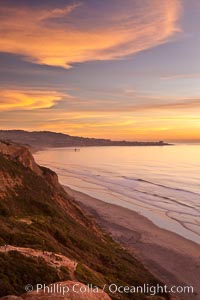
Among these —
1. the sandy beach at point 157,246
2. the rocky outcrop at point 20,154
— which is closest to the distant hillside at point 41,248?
the sandy beach at point 157,246

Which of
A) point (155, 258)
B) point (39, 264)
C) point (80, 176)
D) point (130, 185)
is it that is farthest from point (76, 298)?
point (80, 176)

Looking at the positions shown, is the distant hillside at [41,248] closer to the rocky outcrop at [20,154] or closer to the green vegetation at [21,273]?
the green vegetation at [21,273]

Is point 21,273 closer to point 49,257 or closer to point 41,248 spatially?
point 49,257

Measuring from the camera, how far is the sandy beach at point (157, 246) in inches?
814

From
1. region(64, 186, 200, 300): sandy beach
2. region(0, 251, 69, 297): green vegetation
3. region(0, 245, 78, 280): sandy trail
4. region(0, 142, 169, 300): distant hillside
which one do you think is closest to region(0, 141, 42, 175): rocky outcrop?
region(0, 142, 169, 300): distant hillside

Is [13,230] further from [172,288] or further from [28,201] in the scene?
[172,288]

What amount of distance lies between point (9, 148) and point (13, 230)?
2053 cm

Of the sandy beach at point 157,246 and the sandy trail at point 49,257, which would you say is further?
the sandy beach at point 157,246

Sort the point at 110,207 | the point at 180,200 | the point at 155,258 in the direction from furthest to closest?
the point at 180,200 < the point at 110,207 < the point at 155,258

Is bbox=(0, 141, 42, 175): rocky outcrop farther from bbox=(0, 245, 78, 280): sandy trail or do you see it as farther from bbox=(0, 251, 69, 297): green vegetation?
A: bbox=(0, 251, 69, 297): green vegetation

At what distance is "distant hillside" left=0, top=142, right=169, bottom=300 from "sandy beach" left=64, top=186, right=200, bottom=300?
8.39 feet

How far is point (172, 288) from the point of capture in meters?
19.0

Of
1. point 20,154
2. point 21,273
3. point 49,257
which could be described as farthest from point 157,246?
point 21,273

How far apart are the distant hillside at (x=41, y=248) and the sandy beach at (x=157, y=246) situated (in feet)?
8.39
